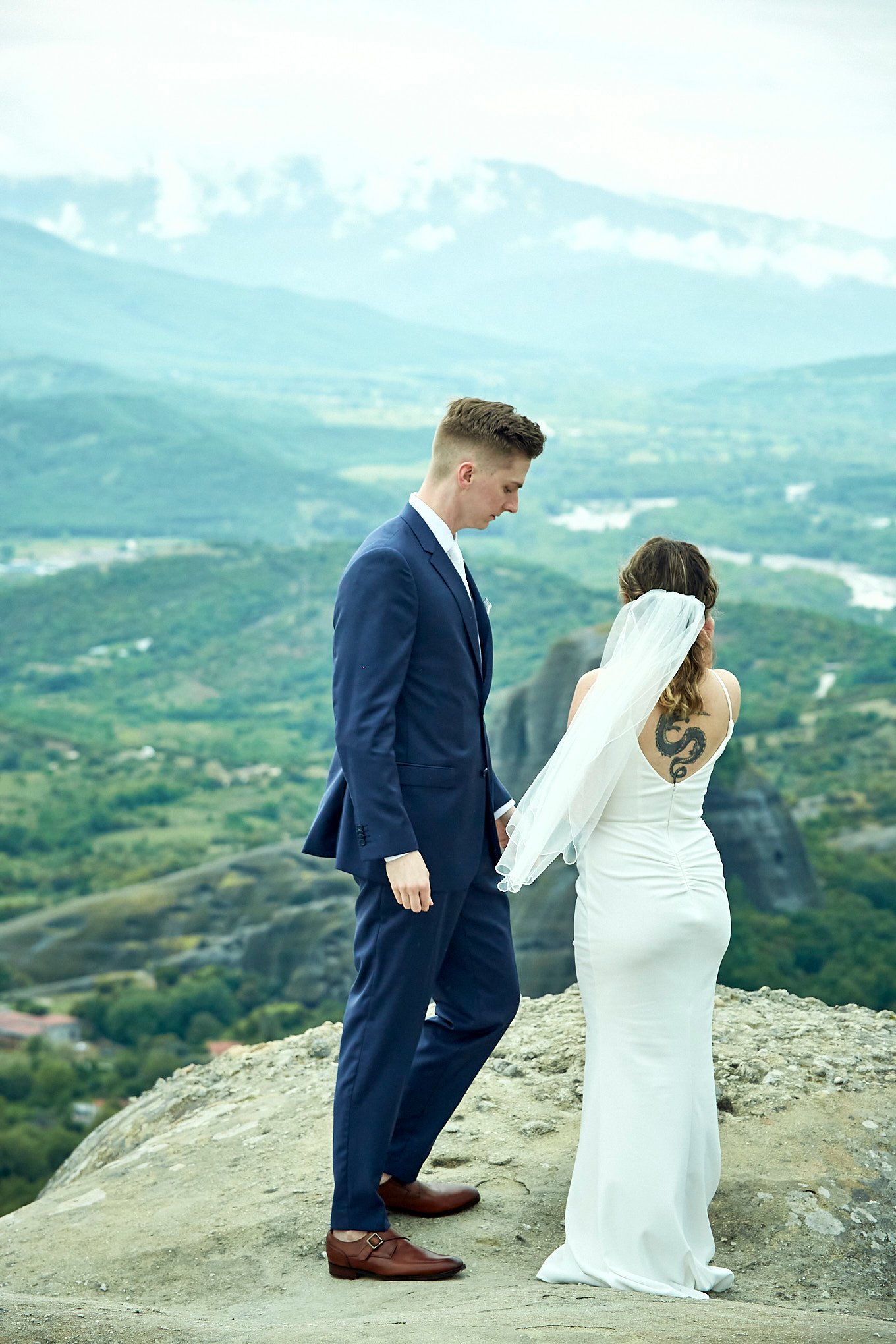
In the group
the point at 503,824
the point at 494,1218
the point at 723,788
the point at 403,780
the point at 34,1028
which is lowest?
the point at 34,1028

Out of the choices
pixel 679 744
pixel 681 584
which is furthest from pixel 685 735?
pixel 681 584

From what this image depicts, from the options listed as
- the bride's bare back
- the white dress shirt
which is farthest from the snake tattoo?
the white dress shirt

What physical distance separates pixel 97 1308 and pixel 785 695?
61.7 m

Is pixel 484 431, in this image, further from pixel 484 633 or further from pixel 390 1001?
pixel 390 1001

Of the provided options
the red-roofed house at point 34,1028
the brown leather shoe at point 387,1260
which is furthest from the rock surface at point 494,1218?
the red-roofed house at point 34,1028

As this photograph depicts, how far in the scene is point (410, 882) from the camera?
3.55 meters

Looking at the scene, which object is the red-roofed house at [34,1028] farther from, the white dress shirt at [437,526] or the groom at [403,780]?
the white dress shirt at [437,526]

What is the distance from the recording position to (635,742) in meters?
3.80

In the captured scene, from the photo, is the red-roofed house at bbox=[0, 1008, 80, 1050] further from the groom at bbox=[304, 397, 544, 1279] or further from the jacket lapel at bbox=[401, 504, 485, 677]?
the jacket lapel at bbox=[401, 504, 485, 677]

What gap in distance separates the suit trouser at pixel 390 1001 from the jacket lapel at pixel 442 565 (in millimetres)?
661

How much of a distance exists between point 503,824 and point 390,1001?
642 millimetres

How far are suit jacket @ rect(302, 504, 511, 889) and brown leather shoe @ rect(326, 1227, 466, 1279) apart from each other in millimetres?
1011

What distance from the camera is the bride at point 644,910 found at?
12.3 ft

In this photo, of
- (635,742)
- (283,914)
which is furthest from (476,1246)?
(283,914)
